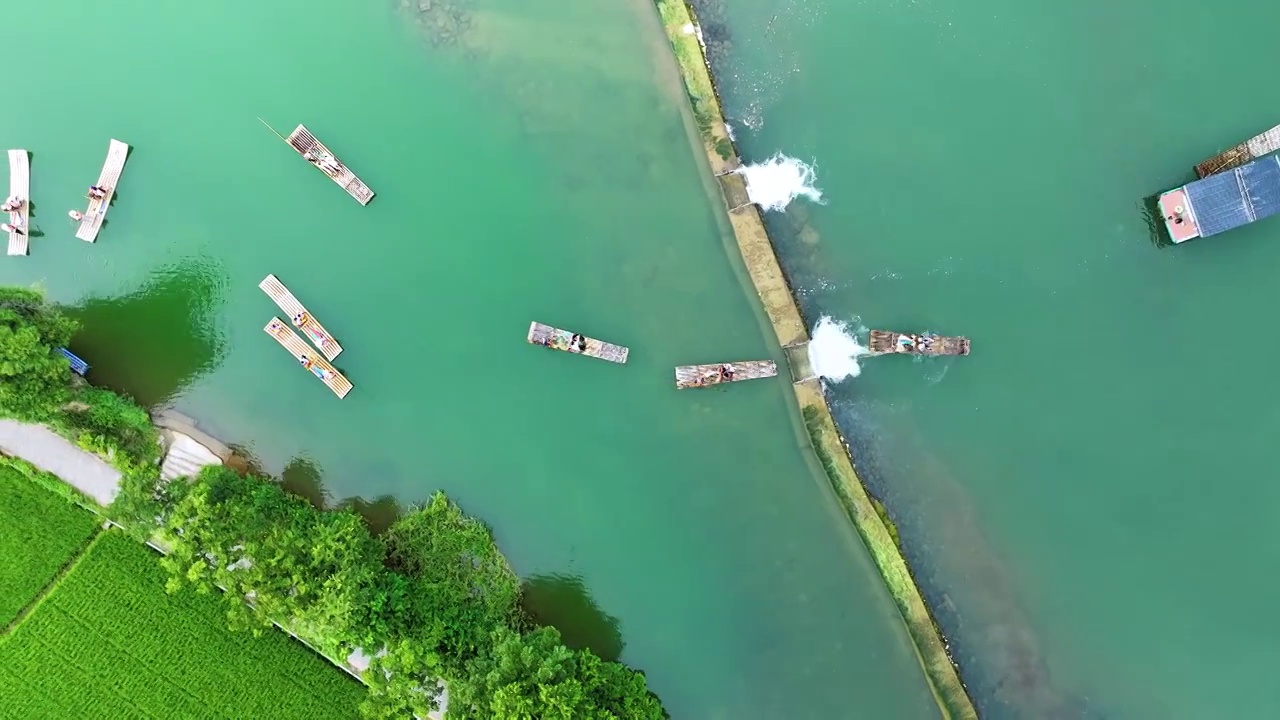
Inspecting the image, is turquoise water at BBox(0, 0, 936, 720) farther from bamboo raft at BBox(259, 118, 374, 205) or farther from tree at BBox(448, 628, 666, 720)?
tree at BBox(448, 628, 666, 720)

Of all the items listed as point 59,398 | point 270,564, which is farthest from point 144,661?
point 59,398

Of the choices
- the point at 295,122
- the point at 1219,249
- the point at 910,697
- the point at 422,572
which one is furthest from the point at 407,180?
the point at 1219,249

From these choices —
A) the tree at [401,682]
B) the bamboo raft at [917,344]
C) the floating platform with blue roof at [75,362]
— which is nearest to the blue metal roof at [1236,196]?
the bamboo raft at [917,344]

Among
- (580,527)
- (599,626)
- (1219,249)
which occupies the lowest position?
(599,626)

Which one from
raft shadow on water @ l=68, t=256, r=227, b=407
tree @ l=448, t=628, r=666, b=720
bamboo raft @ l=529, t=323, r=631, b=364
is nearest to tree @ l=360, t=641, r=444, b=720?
tree @ l=448, t=628, r=666, b=720

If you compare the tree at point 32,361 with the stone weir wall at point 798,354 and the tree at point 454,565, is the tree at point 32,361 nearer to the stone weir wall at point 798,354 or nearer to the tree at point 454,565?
the tree at point 454,565

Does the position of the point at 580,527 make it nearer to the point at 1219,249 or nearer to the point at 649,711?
the point at 649,711
